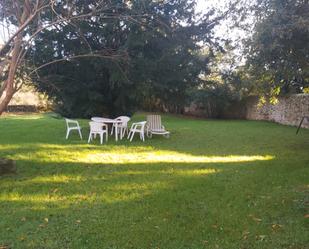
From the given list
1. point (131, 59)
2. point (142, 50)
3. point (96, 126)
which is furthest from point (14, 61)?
point (142, 50)

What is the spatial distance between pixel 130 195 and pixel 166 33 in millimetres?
5868

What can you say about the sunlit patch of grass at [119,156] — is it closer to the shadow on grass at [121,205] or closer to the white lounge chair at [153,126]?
the shadow on grass at [121,205]

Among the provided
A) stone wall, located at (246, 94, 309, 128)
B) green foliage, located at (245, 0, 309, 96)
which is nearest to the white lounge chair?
green foliage, located at (245, 0, 309, 96)

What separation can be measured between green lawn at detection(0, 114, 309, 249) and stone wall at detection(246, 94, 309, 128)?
9.33 meters

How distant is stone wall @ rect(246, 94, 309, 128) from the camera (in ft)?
59.5

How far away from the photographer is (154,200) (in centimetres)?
518

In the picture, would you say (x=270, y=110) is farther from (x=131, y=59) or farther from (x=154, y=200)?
(x=154, y=200)

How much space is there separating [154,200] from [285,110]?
16.9m

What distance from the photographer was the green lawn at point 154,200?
380 cm

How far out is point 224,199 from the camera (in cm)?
522

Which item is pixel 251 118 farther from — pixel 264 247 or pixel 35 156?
pixel 264 247

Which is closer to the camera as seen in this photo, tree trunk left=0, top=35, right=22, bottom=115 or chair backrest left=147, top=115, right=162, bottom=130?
tree trunk left=0, top=35, right=22, bottom=115

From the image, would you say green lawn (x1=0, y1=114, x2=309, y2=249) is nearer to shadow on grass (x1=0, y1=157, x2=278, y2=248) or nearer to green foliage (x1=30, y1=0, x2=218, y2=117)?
shadow on grass (x1=0, y1=157, x2=278, y2=248)

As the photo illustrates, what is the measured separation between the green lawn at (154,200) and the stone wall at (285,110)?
933cm
